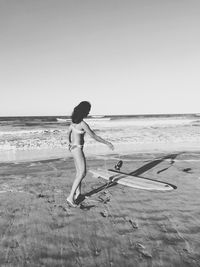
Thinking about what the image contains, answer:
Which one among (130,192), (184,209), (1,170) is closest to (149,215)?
(184,209)

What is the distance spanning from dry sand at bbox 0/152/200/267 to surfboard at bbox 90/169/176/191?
0.23 metres

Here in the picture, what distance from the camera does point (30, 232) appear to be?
4074 mm

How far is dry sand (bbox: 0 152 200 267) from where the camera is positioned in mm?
3355

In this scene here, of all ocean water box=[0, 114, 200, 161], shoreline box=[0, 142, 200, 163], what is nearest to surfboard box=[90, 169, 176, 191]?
shoreline box=[0, 142, 200, 163]

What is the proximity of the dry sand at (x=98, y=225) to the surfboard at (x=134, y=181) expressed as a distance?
225 mm

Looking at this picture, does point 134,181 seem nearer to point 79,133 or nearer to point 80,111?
point 79,133

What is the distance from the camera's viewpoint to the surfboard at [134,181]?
6.47 metres

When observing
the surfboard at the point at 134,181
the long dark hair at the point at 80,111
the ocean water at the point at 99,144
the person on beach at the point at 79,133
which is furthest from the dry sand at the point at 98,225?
the ocean water at the point at 99,144

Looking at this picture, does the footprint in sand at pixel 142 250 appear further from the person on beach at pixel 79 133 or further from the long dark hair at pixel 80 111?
the long dark hair at pixel 80 111

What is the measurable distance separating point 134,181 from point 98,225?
2.87 metres

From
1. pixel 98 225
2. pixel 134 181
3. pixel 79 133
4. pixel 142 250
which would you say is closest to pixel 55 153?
pixel 134 181

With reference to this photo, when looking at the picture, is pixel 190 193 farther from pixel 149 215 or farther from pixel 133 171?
pixel 133 171

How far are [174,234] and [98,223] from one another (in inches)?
49.0

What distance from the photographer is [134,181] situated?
23.0ft
